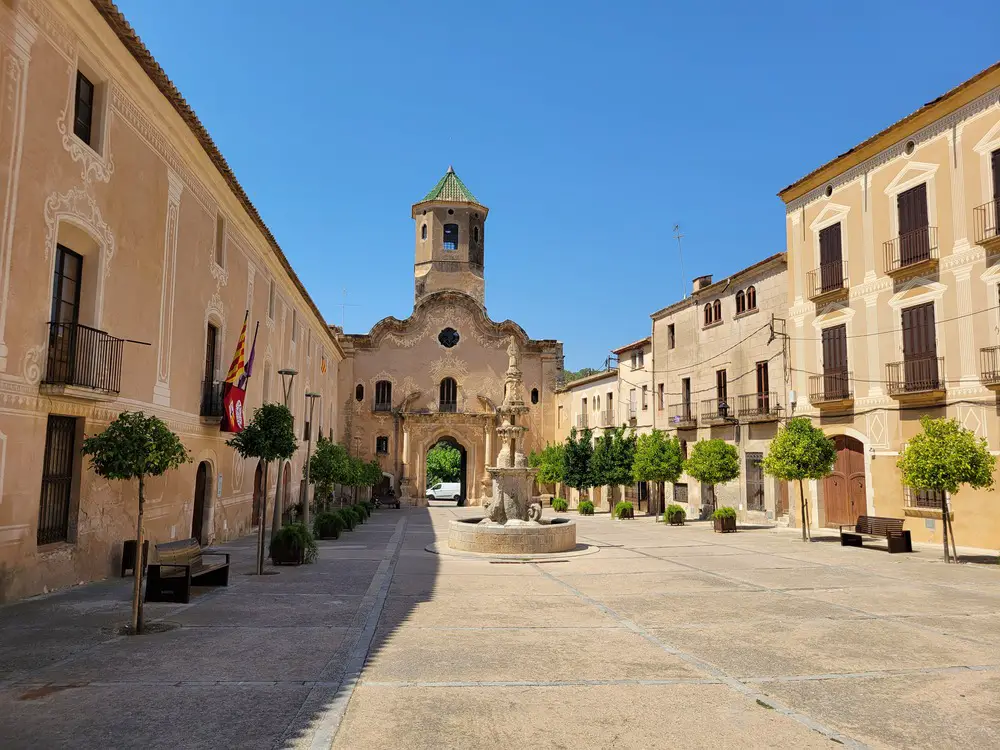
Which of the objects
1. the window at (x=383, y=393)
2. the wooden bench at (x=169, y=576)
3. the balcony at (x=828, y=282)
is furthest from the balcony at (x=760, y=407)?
the window at (x=383, y=393)

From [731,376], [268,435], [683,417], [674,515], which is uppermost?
[731,376]

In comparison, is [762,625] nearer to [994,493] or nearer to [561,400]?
[994,493]

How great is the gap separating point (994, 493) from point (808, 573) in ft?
22.2

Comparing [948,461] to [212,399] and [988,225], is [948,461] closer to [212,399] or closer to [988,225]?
[988,225]

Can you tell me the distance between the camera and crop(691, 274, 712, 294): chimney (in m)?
31.8

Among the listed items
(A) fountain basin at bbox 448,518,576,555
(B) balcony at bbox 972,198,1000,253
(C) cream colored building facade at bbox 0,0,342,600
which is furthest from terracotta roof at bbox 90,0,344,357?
(B) balcony at bbox 972,198,1000,253

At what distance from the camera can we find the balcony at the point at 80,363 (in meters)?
10.6

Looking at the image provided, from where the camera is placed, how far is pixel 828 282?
2308cm

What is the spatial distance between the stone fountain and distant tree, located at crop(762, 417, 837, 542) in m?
6.65

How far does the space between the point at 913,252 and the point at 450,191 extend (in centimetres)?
3510

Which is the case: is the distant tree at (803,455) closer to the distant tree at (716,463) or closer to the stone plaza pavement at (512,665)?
the distant tree at (716,463)

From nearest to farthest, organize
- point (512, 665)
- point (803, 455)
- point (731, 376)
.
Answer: point (512, 665)
point (803, 455)
point (731, 376)

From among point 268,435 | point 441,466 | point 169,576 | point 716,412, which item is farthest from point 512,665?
point 441,466

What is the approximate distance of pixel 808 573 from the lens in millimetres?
13938
